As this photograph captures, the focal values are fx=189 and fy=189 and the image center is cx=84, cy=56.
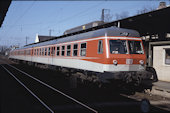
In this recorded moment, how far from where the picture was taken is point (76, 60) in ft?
38.0

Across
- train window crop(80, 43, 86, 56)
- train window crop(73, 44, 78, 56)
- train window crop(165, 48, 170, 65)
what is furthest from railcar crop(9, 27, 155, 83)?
train window crop(165, 48, 170, 65)

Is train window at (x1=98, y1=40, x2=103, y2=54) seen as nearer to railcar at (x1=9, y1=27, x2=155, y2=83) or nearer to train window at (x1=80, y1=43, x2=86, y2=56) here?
railcar at (x1=9, y1=27, x2=155, y2=83)

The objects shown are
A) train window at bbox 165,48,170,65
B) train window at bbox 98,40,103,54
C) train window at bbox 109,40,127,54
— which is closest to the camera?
train window at bbox 109,40,127,54

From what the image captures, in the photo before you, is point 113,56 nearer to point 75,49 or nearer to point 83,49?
point 83,49

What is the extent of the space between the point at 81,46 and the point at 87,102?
14.0 feet

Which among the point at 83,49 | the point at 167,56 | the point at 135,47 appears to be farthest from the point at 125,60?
the point at 167,56

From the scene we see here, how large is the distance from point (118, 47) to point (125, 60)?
716 millimetres

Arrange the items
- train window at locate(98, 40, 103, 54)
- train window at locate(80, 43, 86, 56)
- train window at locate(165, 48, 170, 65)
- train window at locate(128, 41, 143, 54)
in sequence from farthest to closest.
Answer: train window at locate(165, 48, 170, 65), train window at locate(80, 43, 86, 56), train window at locate(128, 41, 143, 54), train window at locate(98, 40, 103, 54)

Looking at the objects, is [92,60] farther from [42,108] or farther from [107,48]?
[42,108]

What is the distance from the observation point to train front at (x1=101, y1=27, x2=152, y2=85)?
868 centimetres

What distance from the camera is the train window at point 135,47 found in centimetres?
946

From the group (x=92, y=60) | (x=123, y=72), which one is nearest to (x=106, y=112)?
(x=123, y=72)

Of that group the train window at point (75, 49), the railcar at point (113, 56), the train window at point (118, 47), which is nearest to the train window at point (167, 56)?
the railcar at point (113, 56)

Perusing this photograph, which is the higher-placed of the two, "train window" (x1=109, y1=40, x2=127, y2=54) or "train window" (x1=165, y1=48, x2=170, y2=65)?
"train window" (x1=109, y1=40, x2=127, y2=54)
